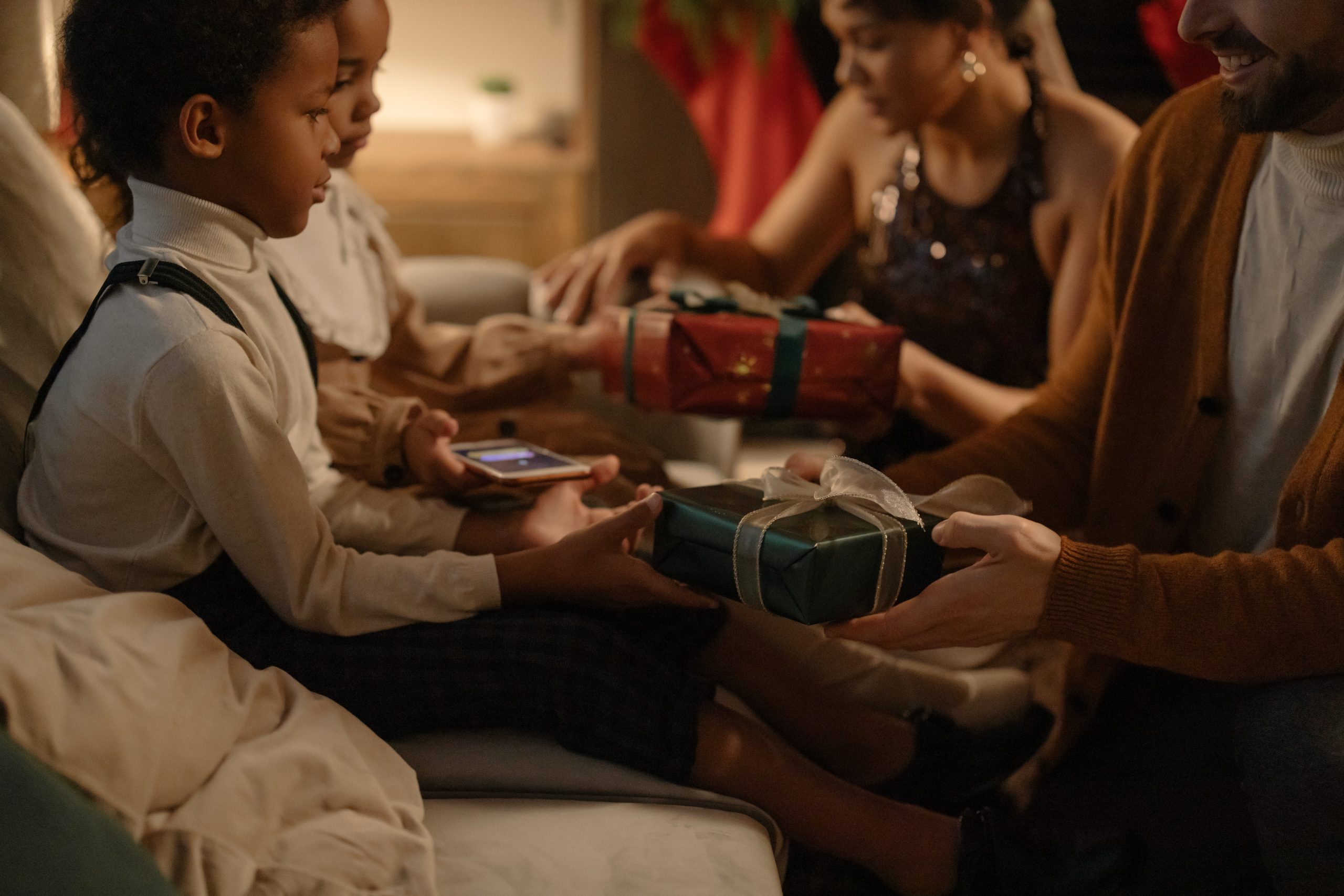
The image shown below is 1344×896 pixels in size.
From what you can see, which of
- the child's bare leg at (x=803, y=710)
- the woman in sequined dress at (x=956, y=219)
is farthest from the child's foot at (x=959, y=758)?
the woman in sequined dress at (x=956, y=219)

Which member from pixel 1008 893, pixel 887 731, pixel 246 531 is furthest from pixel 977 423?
pixel 246 531

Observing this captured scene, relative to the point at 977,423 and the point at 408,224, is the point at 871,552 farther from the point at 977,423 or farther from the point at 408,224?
the point at 408,224

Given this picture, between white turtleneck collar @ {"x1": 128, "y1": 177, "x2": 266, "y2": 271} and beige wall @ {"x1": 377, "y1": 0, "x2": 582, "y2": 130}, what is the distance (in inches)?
104

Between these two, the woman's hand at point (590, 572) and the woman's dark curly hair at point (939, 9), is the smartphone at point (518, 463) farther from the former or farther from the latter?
the woman's dark curly hair at point (939, 9)

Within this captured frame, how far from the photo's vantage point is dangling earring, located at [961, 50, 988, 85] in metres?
1.53

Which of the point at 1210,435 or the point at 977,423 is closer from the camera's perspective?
the point at 1210,435

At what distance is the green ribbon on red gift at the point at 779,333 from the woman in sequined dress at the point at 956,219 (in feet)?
0.37

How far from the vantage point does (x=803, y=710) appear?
1.11 m

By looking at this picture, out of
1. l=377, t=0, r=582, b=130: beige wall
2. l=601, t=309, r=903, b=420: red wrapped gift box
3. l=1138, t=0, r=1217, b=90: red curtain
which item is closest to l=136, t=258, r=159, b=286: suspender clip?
l=601, t=309, r=903, b=420: red wrapped gift box

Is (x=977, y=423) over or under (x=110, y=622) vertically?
under

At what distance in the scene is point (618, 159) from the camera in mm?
3311

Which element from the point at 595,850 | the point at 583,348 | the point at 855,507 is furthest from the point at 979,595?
the point at 583,348

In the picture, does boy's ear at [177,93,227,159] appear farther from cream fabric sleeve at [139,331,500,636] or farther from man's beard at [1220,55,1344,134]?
man's beard at [1220,55,1344,134]

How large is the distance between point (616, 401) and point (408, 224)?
1839 mm
